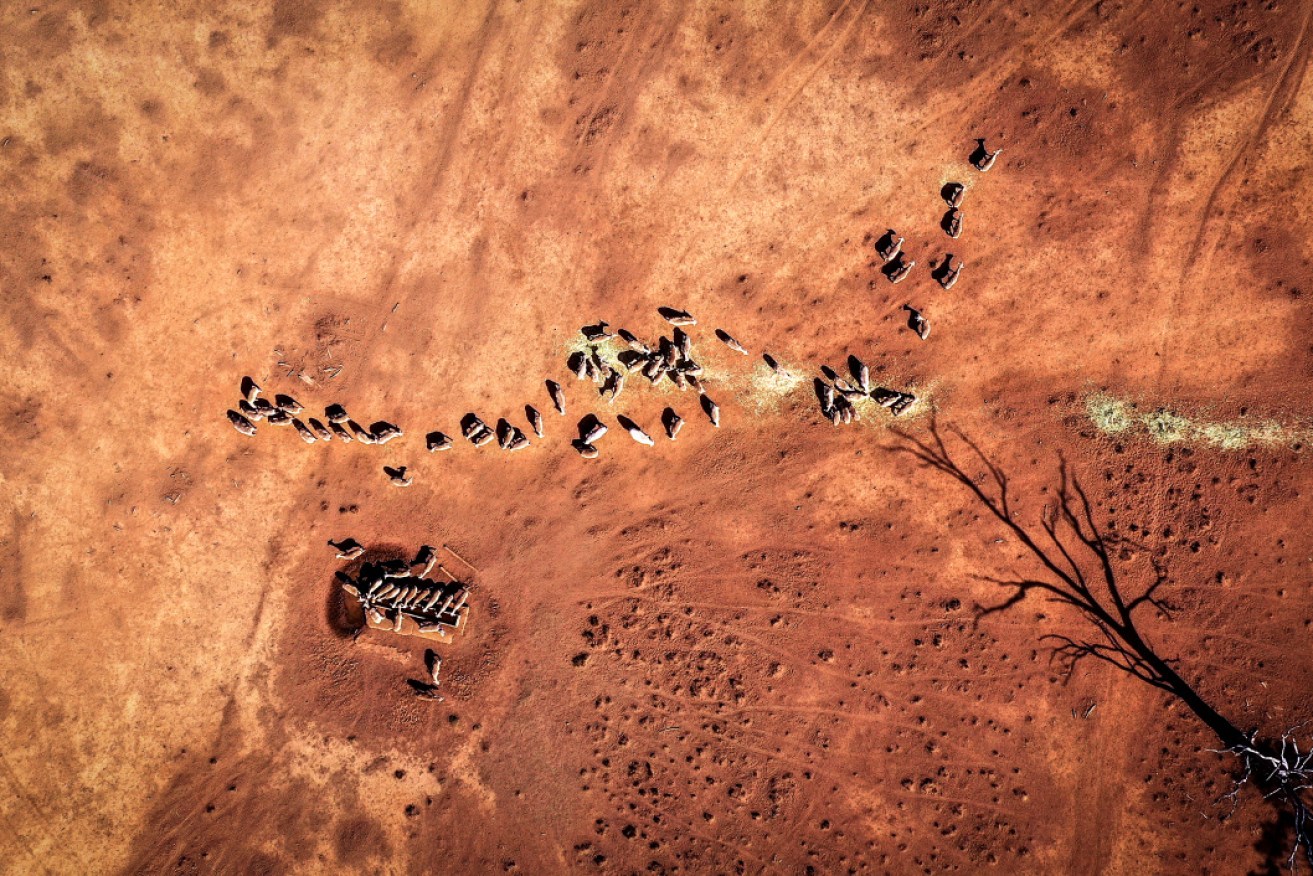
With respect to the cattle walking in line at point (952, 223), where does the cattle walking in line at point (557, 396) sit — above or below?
below

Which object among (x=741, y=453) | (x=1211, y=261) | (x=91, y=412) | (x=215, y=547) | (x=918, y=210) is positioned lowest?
(x=215, y=547)

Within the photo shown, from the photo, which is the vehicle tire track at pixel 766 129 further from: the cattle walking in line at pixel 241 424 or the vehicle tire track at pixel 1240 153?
the cattle walking in line at pixel 241 424

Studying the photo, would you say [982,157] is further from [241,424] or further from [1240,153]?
[241,424]

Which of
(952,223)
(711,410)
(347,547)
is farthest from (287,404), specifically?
(952,223)

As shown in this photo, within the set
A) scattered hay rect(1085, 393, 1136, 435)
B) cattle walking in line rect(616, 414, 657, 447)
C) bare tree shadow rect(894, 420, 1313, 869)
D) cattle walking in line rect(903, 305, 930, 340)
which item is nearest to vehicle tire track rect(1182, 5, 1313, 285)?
scattered hay rect(1085, 393, 1136, 435)

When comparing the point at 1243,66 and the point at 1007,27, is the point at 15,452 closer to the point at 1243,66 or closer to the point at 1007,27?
the point at 1007,27

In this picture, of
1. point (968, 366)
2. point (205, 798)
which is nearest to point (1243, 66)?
point (968, 366)

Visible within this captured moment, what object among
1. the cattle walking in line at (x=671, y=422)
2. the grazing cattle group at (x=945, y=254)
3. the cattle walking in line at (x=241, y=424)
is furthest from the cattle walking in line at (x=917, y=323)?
the cattle walking in line at (x=241, y=424)
